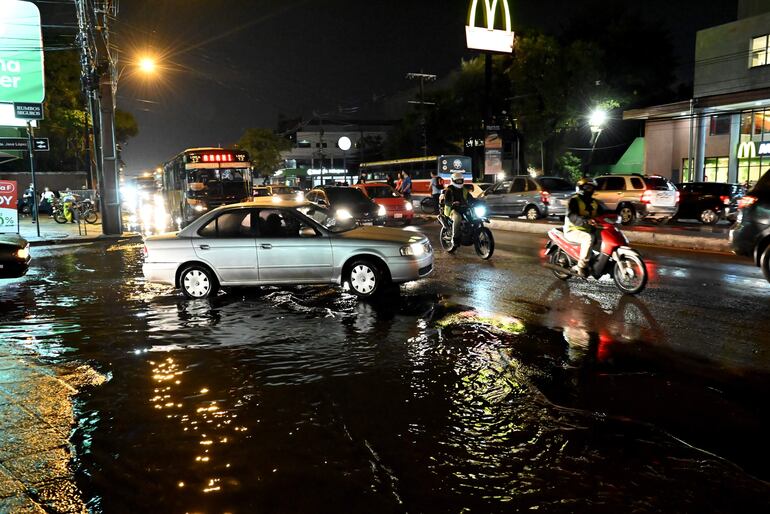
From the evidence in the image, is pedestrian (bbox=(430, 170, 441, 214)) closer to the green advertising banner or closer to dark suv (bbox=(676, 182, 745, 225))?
dark suv (bbox=(676, 182, 745, 225))

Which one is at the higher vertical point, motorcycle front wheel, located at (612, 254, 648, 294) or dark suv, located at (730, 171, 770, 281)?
dark suv, located at (730, 171, 770, 281)

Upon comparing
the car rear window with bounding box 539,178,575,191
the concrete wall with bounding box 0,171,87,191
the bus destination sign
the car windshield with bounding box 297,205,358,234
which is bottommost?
the car windshield with bounding box 297,205,358,234

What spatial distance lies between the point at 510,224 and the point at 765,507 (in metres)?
19.1

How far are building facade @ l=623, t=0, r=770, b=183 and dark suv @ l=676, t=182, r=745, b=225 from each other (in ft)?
31.0

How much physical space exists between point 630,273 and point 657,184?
13.3 metres

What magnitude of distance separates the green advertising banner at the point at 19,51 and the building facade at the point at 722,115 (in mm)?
28694

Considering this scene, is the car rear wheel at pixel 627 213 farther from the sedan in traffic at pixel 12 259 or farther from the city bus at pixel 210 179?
the sedan in traffic at pixel 12 259

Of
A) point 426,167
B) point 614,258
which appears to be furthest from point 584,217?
point 426,167

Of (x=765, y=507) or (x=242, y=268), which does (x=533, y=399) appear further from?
(x=242, y=268)

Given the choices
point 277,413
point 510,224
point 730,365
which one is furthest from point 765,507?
point 510,224

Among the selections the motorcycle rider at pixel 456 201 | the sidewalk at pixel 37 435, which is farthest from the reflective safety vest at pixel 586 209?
the sidewalk at pixel 37 435

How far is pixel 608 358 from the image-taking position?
630 centimetres

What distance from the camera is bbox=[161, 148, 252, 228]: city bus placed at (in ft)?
83.3

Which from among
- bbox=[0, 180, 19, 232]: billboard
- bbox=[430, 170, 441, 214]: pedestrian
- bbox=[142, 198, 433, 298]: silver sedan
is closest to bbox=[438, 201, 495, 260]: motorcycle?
bbox=[430, 170, 441, 214]: pedestrian
